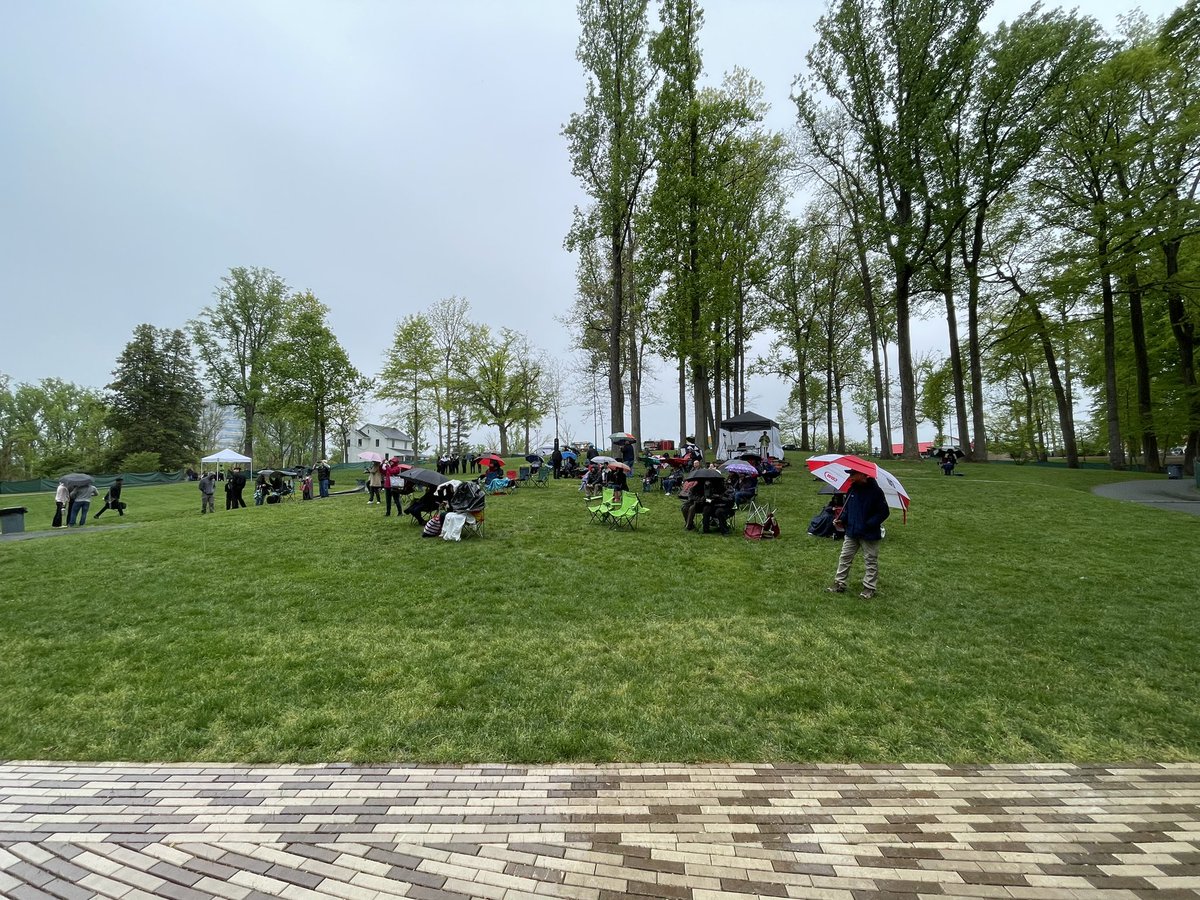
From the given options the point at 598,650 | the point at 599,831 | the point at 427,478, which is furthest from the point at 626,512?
the point at 599,831

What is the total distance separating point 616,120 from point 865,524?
21857 mm

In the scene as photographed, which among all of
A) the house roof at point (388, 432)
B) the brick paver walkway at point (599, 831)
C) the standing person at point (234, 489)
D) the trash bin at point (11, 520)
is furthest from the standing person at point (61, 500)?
the house roof at point (388, 432)

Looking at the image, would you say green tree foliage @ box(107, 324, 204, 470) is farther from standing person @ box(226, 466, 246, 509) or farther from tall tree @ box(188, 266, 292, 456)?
standing person @ box(226, 466, 246, 509)

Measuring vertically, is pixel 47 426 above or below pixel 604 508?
above

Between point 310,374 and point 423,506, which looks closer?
point 423,506

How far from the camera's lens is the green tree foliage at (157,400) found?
4144 cm

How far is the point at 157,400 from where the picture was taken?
4303cm

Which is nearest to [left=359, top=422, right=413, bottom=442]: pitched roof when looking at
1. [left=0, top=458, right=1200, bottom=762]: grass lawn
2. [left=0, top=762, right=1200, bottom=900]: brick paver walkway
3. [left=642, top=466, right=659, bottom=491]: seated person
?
[left=642, top=466, right=659, bottom=491]: seated person

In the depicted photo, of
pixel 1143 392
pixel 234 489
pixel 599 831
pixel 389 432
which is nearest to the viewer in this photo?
pixel 599 831

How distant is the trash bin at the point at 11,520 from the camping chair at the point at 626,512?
14758 mm

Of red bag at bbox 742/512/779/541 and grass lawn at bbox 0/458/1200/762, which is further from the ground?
red bag at bbox 742/512/779/541

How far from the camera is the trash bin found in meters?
12.4

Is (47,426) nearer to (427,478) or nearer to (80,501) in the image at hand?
(80,501)

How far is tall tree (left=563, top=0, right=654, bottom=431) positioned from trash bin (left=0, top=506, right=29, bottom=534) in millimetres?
18073
